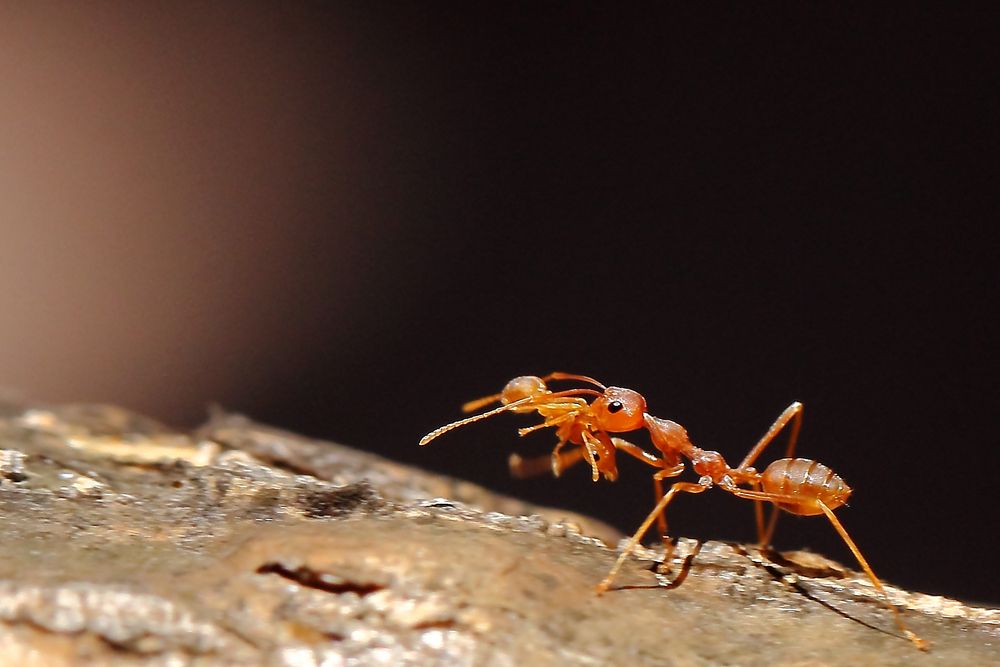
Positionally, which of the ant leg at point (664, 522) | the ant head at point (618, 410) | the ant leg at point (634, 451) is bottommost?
the ant leg at point (664, 522)

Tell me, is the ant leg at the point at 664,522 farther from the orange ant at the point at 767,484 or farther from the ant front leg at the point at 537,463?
the ant front leg at the point at 537,463

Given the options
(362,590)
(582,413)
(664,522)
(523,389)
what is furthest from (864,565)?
(362,590)

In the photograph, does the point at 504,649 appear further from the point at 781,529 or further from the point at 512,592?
the point at 781,529

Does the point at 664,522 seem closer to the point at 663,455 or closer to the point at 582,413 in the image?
the point at 663,455

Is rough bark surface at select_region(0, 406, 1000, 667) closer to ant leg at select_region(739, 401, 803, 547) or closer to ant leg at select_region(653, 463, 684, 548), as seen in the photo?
ant leg at select_region(653, 463, 684, 548)

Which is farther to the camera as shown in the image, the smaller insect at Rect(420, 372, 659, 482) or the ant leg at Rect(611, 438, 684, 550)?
the ant leg at Rect(611, 438, 684, 550)

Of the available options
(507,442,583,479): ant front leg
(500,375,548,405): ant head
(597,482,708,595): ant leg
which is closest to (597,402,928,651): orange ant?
(597,482,708,595): ant leg

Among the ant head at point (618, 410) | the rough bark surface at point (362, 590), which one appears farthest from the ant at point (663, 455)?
the rough bark surface at point (362, 590)

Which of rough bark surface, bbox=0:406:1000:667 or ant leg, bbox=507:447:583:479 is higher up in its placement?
ant leg, bbox=507:447:583:479
